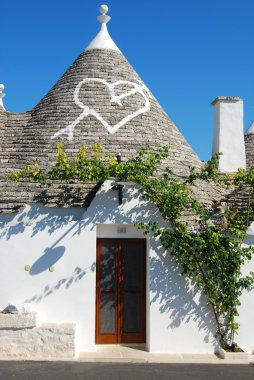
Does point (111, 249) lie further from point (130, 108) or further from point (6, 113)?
point (6, 113)

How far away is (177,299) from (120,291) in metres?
1.20

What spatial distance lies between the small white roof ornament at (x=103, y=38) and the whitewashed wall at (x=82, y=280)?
5.39 metres

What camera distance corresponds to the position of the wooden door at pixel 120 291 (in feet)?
29.7

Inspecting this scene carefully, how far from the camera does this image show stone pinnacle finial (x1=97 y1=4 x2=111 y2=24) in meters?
12.6

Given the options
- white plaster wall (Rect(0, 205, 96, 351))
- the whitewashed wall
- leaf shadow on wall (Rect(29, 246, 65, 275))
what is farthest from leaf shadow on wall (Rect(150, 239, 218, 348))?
leaf shadow on wall (Rect(29, 246, 65, 275))

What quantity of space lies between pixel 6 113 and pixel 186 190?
5.17 meters

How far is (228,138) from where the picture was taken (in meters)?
12.2

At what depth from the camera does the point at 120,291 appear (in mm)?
9125

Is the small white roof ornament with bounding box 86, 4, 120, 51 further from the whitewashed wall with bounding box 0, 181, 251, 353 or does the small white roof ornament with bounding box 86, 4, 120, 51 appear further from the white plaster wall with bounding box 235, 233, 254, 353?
the white plaster wall with bounding box 235, 233, 254, 353

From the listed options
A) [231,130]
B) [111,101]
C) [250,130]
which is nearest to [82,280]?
[111,101]

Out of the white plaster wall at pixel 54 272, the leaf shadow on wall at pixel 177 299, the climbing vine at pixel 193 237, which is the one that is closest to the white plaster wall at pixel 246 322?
the climbing vine at pixel 193 237

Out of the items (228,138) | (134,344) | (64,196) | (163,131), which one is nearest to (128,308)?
(134,344)

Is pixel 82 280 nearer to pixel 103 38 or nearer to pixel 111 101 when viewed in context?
pixel 111 101

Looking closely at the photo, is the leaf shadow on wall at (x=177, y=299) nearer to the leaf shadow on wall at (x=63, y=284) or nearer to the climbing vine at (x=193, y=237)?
the climbing vine at (x=193, y=237)
